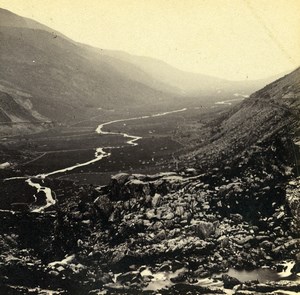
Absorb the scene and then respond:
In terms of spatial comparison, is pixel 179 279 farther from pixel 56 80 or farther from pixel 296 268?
pixel 56 80

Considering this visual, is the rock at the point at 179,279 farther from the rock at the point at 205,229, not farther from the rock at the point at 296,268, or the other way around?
the rock at the point at 296,268

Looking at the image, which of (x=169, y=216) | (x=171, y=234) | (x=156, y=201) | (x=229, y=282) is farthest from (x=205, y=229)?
(x=156, y=201)

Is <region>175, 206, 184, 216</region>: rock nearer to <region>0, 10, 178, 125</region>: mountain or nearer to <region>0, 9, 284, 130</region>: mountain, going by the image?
<region>0, 9, 284, 130</region>: mountain

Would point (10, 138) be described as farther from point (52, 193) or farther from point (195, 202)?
point (195, 202)

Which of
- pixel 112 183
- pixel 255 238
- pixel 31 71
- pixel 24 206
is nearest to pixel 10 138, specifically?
pixel 24 206

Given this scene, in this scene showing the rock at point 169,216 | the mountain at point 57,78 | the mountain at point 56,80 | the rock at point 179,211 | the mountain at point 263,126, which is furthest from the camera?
the mountain at point 57,78

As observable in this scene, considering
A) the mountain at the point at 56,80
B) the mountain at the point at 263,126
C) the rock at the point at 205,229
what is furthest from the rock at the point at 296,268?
the mountain at the point at 56,80
